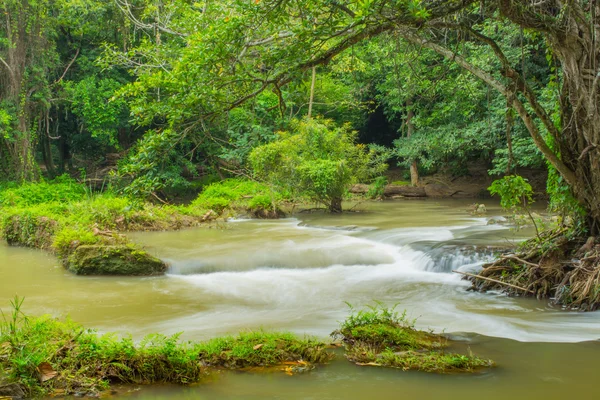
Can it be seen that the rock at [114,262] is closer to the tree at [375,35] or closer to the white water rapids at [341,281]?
the white water rapids at [341,281]

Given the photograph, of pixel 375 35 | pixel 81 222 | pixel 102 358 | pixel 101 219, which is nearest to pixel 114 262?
pixel 81 222

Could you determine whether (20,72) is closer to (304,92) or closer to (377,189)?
(377,189)

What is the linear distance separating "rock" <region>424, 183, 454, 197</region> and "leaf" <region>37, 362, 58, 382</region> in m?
20.8

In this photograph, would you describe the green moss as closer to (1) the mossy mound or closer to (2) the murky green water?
(1) the mossy mound

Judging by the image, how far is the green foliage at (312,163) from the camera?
17578 millimetres

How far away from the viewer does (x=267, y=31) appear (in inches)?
318

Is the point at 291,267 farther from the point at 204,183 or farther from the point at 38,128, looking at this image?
the point at 38,128

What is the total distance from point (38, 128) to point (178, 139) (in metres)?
21.1

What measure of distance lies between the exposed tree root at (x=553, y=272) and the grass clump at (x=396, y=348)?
7.97ft

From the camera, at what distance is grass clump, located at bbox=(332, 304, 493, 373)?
215 inches

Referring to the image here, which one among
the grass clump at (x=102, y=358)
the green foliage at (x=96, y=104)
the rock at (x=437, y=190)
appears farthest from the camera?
the green foliage at (x=96, y=104)


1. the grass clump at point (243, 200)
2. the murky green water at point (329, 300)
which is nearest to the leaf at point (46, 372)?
the murky green water at point (329, 300)

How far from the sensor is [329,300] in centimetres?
899

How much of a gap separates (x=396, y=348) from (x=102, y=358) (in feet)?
9.17
